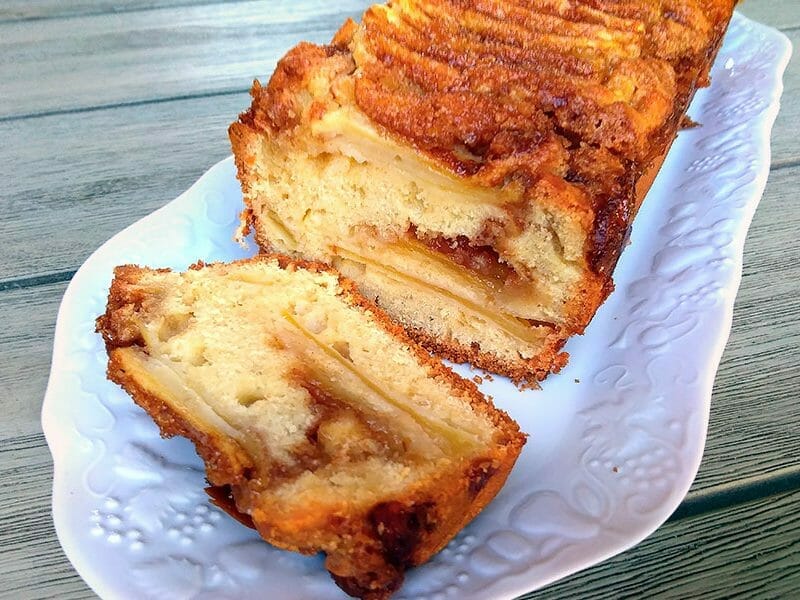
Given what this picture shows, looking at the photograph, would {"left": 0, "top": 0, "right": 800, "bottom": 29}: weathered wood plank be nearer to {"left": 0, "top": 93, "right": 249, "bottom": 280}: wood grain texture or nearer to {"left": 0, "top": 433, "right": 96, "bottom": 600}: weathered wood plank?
{"left": 0, "top": 93, "right": 249, "bottom": 280}: wood grain texture

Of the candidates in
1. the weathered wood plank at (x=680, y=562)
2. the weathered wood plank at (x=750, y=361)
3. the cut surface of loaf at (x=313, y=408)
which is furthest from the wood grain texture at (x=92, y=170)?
the weathered wood plank at (x=680, y=562)

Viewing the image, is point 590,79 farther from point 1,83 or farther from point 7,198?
point 1,83

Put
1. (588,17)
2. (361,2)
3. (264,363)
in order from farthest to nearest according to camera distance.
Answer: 1. (361,2)
2. (588,17)
3. (264,363)

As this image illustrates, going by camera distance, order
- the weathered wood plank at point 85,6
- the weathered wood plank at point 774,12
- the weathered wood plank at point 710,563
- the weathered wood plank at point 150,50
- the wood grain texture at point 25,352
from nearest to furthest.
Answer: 1. the weathered wood plank at point 710,563
2. the wood grain texture at point 25,352
3. the weathered wood plank at point 150,50
4. the weathered wood plank at point 774,12
5. the weathered wood plank at point 85,6

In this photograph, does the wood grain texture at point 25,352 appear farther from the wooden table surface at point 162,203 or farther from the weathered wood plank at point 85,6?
the weathered wood plank at point 85,6

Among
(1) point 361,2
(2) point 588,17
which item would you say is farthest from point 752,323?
(1) point 361,2

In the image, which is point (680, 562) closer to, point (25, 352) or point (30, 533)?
point (30, 533)
